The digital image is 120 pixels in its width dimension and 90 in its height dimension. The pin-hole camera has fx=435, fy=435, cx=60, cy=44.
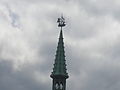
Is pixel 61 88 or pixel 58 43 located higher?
pixel 58 43

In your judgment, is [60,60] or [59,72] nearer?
[59,72]

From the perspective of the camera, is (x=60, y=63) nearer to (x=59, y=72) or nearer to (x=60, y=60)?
(x=60, y=60)

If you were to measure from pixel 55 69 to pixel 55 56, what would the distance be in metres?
5.29

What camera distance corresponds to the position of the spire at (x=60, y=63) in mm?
134750

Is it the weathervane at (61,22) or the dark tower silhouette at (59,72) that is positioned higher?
the weathervane at (61,22)

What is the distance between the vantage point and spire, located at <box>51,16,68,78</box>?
134750mm

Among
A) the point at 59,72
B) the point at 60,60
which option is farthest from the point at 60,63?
the point at 59,72

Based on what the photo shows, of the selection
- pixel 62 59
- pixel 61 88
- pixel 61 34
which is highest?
pixel 61 34

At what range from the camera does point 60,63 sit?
137125 millimetres

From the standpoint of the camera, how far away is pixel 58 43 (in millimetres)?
141500

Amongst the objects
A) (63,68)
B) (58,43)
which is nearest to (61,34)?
(58,43)

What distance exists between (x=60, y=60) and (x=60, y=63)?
100 cm

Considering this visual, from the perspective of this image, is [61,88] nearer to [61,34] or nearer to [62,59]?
[62,59]

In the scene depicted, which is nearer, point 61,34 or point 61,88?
point 61,88
